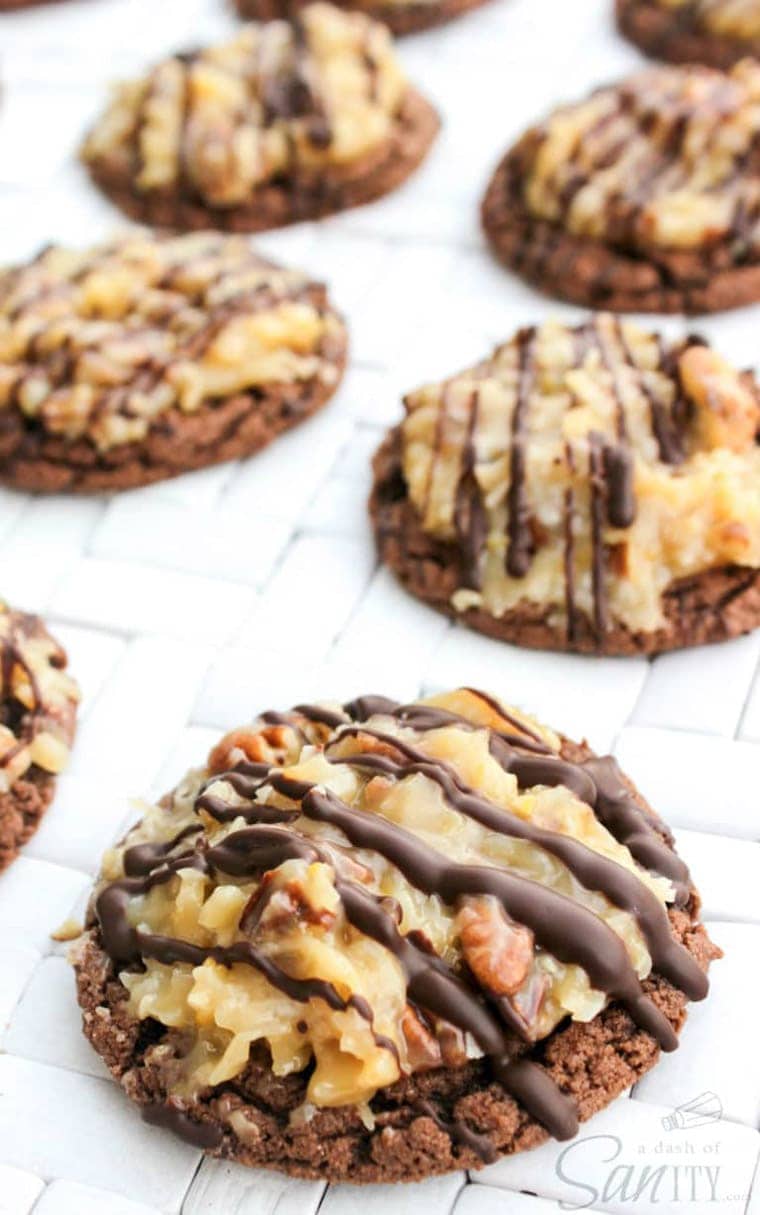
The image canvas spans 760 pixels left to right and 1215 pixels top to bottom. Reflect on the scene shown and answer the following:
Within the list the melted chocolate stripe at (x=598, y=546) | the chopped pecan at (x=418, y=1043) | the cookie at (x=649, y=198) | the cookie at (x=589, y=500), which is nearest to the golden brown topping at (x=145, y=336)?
the cookie at (x=589, y=500)

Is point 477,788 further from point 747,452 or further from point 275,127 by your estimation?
point 275,127

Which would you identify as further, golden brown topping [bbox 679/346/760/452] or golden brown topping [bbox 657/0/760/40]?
golden brown topping [bbox 657/0/760/40]

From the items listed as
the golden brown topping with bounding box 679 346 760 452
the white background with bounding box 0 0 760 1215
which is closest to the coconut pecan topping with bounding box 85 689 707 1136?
the white background with bounding box 0 0 760 1215

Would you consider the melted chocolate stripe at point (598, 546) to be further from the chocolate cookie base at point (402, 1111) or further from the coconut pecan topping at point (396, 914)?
the chocolate cookie base at point (402, 1111)

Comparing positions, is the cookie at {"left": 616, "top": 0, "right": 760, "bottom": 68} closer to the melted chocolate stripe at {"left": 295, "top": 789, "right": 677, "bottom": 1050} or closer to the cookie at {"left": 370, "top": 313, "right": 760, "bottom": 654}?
the cookie at {"left": 370, "top": 313, "right": 760, "bottom": 654}

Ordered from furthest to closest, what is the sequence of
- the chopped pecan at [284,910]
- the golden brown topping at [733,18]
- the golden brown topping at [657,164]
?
the golden brown topping at [733,18], the golden brown topping at [657,164], the chopped pecan at [284,910]

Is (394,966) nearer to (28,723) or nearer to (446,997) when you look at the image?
(446,997)

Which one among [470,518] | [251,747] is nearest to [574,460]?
[470,518]
